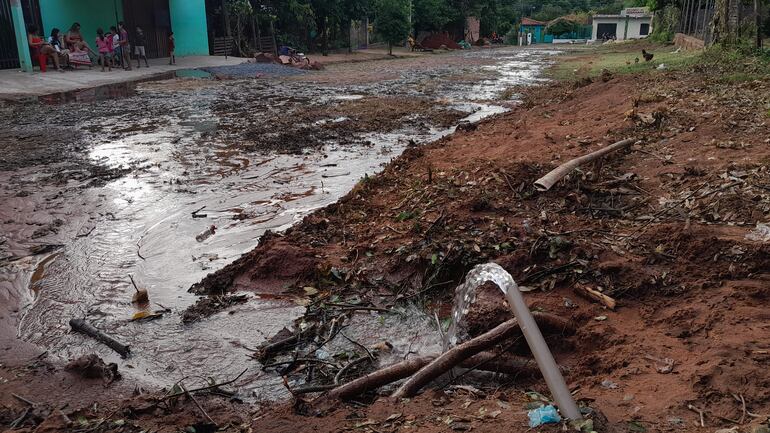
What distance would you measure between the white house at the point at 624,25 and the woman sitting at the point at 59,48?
163ft

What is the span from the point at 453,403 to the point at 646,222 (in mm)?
2977

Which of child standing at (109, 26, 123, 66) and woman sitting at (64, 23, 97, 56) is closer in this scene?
woman sitting at (64, 23, 97, 56)

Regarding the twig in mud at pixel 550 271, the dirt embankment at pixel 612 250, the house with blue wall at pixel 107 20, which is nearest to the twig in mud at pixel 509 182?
the dirt embankment at pixel 612 250

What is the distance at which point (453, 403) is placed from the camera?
308 cm

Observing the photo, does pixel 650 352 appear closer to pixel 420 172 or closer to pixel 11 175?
pixel 420 172

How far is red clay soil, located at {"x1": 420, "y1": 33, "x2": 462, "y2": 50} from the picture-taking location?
4181cm

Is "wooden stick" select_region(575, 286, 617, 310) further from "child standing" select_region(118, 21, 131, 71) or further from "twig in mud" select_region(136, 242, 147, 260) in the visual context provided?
"child standing" select_region(118, 21, 131, 71)

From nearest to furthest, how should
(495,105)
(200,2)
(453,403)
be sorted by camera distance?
(453,403)
(495,105)
(200,2)

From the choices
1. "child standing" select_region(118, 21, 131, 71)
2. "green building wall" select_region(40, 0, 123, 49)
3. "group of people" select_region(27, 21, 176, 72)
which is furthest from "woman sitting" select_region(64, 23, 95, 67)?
"child standing" select_region(118, 21, 131, 71)

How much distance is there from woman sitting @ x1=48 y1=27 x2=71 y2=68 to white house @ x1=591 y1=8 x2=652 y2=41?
49.8 meters

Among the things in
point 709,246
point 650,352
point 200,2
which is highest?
point 200,2

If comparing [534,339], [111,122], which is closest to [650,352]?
[534,339]

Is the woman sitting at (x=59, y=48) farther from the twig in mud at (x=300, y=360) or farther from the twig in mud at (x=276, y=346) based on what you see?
the twig in mud at (x=300, y=360)

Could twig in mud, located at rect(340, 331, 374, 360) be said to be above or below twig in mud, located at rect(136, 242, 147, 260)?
below
